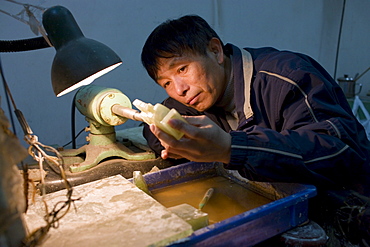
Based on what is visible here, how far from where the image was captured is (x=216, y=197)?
3.88ft

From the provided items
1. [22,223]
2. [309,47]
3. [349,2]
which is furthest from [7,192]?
[349,2]

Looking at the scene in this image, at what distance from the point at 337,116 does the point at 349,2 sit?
335 cm

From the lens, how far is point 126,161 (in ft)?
4.64

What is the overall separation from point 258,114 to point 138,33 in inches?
60.8

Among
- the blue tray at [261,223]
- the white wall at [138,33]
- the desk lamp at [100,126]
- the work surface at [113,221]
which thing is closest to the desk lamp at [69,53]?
the work surface at [113,221]

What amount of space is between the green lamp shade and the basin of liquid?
1.74 feet

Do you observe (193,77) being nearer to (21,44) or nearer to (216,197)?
(216,197)

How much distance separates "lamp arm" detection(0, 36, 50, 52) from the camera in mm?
1169

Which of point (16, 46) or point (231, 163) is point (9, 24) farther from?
point (231, 163)

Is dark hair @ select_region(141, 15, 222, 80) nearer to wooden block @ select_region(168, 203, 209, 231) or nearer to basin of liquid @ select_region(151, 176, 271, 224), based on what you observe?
basin of liquid @ select_region(151, 176, 271, 224)

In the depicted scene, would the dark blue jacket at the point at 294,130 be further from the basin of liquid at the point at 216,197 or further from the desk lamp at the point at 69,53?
the desk lamp at the point at 69,53

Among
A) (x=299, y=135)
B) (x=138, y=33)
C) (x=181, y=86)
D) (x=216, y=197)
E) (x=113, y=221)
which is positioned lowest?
(x=216, y=197)

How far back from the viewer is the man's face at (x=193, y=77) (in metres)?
1.25

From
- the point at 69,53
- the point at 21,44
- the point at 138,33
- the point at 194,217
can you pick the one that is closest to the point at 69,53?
the point at 69,53
